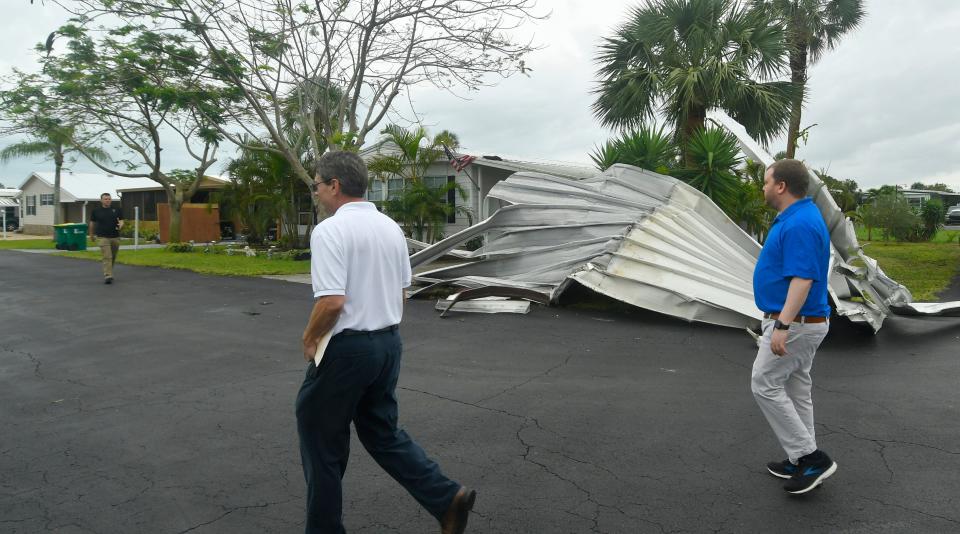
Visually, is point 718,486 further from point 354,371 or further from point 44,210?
point 44,210

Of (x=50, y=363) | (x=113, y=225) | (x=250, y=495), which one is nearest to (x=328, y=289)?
(x=250, y=495)

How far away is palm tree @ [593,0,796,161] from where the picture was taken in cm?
1511

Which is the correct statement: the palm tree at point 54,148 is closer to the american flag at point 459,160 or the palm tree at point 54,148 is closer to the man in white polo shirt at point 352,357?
the american flag at point 459,160

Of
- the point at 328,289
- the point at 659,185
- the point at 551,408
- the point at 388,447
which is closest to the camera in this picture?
the point at 328,289

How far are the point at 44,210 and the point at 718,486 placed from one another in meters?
49.6

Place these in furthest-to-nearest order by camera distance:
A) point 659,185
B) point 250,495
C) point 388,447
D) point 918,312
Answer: point 659,185
point 918,312
point 250,495
point 388,447

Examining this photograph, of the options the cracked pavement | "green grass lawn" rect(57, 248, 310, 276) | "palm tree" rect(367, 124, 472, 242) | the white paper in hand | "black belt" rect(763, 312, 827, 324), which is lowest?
the cracked pavement

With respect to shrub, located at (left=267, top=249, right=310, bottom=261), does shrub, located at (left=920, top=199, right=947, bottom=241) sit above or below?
above

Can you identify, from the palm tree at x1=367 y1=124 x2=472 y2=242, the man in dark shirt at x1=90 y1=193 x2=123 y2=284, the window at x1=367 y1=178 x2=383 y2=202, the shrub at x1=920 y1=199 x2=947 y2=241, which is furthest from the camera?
the shrub at x1=920 y1=199 x2=947 y2=241

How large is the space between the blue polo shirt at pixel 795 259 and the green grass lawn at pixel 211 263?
13901mm

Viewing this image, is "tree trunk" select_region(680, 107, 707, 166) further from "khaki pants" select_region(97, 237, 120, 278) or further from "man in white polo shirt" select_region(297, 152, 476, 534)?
"man in white polo shirt" select_region(297, 152, 476, 534)

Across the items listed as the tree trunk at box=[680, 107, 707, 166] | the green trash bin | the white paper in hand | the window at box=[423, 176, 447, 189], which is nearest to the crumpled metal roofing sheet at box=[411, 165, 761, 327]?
the tree trunk at box=[680, 107, 707, 166]

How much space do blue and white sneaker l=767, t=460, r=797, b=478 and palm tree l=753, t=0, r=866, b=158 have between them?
44.5ft

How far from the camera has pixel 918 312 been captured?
8688 mm
